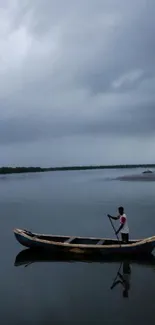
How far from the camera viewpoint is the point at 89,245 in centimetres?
1582

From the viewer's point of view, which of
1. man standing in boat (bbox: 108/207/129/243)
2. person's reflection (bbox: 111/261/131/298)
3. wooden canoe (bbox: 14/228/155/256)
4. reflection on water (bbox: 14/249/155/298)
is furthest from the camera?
man standing in boat (bbox: 108/207/129/243)

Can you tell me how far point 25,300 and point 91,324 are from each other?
8.71ft

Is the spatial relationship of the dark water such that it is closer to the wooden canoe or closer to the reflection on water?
the reflection on water

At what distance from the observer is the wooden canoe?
15562mm

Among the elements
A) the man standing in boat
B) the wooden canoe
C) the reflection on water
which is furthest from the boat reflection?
the man standing in boat

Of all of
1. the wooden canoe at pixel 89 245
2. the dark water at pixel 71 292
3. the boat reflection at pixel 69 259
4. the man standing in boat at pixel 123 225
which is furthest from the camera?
the man standing in boat at pixel 123 225

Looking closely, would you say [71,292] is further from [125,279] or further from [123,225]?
[123,225]

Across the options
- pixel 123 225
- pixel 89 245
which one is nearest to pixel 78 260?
pixel 89 245

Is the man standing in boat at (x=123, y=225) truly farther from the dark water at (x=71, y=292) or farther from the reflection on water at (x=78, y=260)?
the dark water at (x=71, y=292)

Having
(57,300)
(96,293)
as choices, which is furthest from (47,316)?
(96,293)

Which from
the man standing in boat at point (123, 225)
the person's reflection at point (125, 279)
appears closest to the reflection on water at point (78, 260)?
the person's reflection at point (125, 279)

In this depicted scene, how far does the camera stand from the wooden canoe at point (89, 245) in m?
15.6

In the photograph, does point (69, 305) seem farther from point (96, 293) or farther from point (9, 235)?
point (9, 235)

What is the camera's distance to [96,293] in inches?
464
